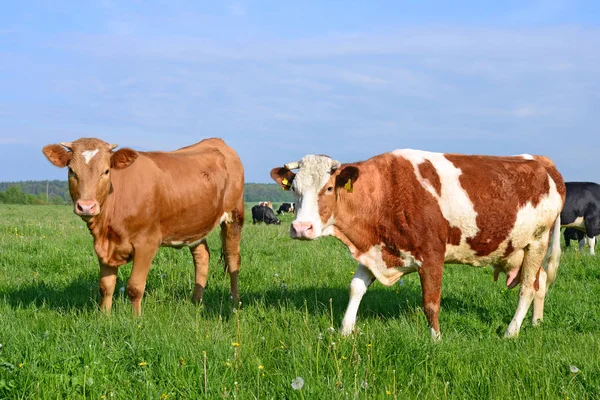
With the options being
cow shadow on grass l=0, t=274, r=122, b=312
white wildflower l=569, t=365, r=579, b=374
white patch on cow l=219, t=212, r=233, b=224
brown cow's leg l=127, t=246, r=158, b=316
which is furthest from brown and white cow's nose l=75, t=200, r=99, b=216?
white wildflower l=569, t=365, r=579, b=374

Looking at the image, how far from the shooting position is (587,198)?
49.1ft

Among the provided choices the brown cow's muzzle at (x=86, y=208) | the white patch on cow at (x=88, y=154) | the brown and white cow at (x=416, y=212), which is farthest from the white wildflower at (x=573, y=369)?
the white patch on cow at (x=88, y=154)

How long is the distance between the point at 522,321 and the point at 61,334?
5421 mm

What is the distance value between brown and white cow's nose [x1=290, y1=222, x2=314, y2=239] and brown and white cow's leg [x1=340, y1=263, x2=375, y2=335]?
1.08m

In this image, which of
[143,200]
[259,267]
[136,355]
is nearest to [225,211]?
[259,267]

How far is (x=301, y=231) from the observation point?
5.64 meters

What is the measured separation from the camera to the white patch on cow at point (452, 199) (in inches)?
252

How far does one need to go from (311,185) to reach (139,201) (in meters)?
2.18

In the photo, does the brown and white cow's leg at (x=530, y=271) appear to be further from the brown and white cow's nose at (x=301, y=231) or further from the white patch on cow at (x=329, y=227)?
the brown and white cow's nose at (x=301, y=231)

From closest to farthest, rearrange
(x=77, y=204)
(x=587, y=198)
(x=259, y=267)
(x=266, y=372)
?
(x=266, y=372) < (x=77, y=204) < (x=259, y=267) < (x=587, y=198)

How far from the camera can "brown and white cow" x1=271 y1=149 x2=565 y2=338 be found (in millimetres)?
6047

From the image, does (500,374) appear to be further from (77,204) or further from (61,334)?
(77,204)

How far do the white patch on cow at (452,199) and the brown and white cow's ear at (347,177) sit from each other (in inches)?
31.8

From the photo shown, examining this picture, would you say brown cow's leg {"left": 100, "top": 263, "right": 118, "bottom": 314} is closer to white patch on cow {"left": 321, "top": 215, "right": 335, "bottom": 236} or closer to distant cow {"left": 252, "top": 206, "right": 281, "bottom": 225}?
white patch on cow {"left": 321, "top": 215, "right": 335, "bottom": 236}
